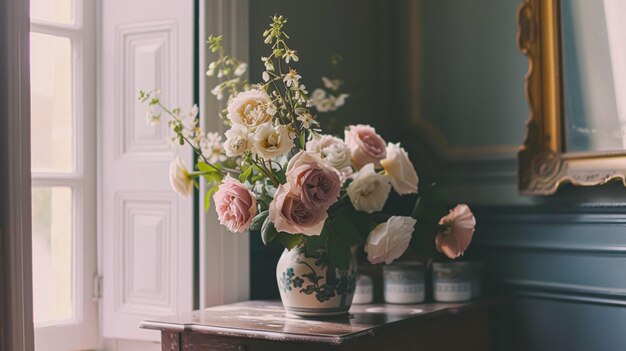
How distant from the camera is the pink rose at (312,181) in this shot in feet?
6.27

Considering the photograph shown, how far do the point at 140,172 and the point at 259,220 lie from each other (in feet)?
1.78

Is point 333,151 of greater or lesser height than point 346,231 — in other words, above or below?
above

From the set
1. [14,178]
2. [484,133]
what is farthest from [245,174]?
[484,133]

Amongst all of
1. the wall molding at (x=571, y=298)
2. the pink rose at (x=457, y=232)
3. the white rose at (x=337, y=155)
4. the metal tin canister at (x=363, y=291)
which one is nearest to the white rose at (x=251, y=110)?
the white rose at (x=337, y=155)

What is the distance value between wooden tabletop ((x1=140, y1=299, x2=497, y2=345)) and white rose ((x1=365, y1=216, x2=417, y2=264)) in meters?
0.16

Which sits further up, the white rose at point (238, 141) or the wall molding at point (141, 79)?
the wall molding at point (141, 79)

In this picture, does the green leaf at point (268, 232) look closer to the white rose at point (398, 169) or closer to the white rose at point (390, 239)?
the white rose at point (390, 239)

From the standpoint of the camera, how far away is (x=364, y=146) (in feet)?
7.21

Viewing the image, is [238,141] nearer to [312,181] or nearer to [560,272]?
[312,181]

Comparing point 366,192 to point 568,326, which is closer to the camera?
point 366,192

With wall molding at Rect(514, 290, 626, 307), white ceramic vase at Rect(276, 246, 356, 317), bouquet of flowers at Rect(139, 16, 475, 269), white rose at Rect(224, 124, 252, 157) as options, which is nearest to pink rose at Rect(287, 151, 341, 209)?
bouquet of flowers at Rect(139, 16, 475, 269)

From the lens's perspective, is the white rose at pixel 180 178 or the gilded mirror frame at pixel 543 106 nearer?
the white rose at pixel 180 178

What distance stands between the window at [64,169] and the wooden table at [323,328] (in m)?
0.45

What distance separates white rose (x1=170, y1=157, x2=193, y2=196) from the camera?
7.16ft
